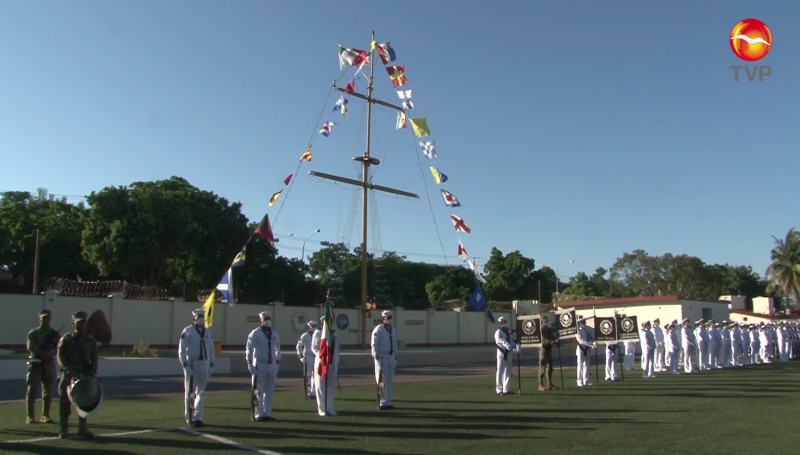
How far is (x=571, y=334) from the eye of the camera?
1786 cm

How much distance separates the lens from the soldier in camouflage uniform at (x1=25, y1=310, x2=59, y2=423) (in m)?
10.6

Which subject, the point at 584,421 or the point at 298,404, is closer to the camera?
the point at 584,421

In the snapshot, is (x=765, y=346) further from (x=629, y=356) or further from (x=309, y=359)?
(x=309, y=359)

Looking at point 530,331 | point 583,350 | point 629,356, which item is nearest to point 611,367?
point 583,350

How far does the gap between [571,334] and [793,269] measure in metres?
52.8

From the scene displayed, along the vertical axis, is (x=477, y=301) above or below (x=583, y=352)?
above

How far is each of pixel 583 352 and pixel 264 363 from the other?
9.57 metres

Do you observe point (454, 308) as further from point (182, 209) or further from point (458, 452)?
point (458, 452)

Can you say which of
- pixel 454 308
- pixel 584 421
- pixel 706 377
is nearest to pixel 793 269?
pixel 454 308

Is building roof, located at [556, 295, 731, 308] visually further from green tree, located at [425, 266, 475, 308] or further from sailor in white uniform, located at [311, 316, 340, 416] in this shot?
sailor in white uniform, located at [311, 316, 340, 416]

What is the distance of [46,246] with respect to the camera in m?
41.9

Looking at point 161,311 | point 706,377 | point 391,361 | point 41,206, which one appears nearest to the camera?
point 391,361

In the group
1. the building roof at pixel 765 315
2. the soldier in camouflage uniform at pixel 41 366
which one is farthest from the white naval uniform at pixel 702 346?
the building roof at pixel 765 315

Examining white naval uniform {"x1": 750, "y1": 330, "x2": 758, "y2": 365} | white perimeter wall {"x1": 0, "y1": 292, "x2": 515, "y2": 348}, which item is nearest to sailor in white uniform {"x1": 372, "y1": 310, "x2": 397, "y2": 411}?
white perimeter wall {"x1": 0, "y1": 292, "x2": 515, "y2": 348}
